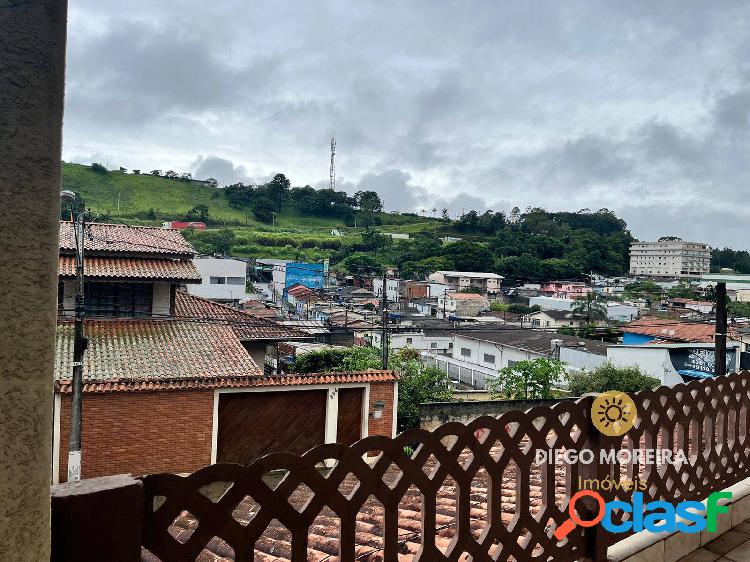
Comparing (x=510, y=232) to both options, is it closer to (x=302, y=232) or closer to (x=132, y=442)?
(x=302, y=232)

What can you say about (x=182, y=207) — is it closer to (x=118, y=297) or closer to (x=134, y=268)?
(x=134, y=268)

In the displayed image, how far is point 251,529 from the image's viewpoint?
144cm

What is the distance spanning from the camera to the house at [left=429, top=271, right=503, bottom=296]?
55.5m

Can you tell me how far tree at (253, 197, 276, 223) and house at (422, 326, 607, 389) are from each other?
174 feet

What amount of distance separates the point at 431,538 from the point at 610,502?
3.46ft

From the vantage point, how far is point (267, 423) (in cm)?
1127

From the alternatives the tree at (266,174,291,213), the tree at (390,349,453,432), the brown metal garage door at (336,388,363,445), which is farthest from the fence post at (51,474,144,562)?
the tree at (266,174,291,213)

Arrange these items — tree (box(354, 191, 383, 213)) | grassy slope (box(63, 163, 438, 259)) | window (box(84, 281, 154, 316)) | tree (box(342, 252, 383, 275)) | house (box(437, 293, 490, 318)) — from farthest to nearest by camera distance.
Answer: tree (box(354, 191, 383, 213)) < grassy slope (box(63, 163, 438, 259)) < tree (box(342, 252, 383, 275)) < house (box(437, 293, 490, 318)) < window (box(84, 281, 154, 316))

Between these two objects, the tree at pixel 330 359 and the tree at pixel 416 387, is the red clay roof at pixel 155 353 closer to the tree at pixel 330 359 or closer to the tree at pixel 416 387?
the tree at pixel 416 387

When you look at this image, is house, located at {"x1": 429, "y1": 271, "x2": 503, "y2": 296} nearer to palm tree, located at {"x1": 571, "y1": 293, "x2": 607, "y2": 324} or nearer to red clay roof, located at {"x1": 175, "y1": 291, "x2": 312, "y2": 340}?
palm tree, located at {"x1": 571, "y1": 293, "x2": 607, "y2": 324}

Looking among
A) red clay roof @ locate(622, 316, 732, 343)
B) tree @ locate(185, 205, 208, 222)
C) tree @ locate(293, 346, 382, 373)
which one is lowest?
tree @ locate(293, 346, 382, 373)

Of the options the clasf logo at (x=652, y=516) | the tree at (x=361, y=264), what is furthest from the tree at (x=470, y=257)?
the clasf logo at (x=652, y=516)

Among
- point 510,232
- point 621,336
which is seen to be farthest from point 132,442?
point 510,232

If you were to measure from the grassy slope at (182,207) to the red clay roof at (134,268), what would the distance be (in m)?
45.1
